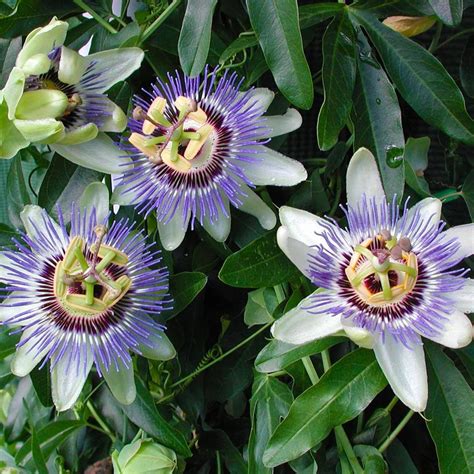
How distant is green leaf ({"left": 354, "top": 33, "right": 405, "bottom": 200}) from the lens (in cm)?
107

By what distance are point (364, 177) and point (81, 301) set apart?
461 millimetres

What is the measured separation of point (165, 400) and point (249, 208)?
1.52 ft

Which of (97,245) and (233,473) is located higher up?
(97,245)

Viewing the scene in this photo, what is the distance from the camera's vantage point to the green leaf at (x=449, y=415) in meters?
1.04

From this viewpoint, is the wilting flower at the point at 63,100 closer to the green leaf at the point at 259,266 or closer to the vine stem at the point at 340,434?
the green leaf at the point at 259,266

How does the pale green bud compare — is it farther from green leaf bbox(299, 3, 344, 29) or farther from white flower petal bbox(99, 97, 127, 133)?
green leaf bbox(299, 3, 344, 29)

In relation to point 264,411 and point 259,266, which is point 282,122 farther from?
point 264,411

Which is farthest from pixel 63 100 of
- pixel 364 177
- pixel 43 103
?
Result: pixel 364 177

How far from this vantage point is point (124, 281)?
3.55ft

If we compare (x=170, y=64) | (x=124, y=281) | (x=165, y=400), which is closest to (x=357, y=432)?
(x=165, y=400)

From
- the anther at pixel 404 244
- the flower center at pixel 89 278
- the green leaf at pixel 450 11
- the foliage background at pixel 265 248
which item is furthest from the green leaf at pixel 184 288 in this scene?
the green leaf at pixel 450 11

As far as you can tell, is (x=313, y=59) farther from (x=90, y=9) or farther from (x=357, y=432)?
(x=357, y=432)

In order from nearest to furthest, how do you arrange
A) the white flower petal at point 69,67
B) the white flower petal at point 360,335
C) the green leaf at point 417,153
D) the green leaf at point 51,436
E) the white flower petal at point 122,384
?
the white flower petal at point 360,335 → the white flower petal at point 69,67 → the white flower petal at point 122,384 → the green leaf at point 417,153 → the green leaf at point 51,436

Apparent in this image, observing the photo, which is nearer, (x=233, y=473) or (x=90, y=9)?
(x=90, y=9)
